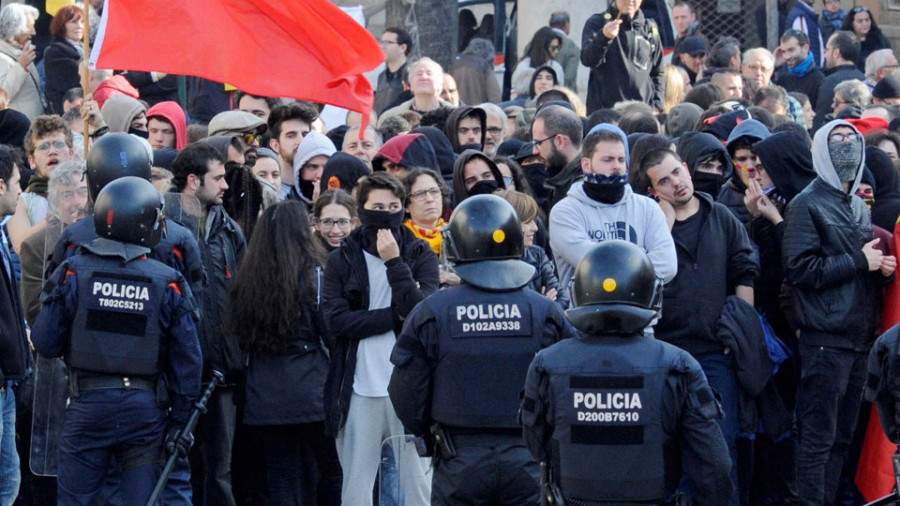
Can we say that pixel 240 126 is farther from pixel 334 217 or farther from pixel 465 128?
pixel 334 217

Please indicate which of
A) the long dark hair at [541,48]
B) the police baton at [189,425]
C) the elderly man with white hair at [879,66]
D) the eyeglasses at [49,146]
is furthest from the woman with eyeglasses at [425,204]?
the elderly man with white hair at [879,66]

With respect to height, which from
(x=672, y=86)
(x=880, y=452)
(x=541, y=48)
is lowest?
(x=880, y=452)

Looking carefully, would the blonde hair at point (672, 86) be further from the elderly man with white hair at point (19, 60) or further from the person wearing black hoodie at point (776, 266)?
the elderly man with white hair at point (19, 60)

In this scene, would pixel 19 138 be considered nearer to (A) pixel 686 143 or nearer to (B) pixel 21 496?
(B) pixel 21 496

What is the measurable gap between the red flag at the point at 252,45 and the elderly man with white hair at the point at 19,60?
11.6 ft

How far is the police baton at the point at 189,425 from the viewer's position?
7473 millimetres

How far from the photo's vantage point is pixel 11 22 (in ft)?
42.0

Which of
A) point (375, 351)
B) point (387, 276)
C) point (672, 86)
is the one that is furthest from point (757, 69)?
point (375, 351)

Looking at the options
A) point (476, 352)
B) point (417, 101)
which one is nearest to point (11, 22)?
point (417, 101)

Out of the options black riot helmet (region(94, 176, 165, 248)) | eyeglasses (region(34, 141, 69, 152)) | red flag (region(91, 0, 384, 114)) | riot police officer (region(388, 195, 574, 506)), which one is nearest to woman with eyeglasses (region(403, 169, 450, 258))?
red flag (region(91, 0, 384, 114))

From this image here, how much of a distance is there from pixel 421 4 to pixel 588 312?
11.5 metres

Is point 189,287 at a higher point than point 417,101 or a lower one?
lower

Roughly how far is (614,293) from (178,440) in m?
2.71

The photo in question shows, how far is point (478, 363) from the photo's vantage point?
6.36 metres
